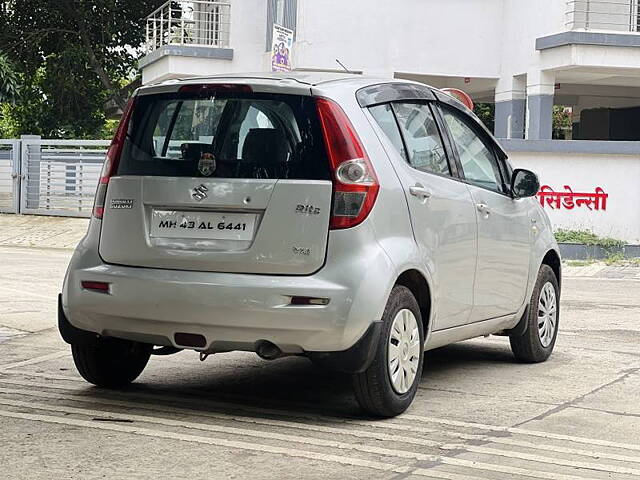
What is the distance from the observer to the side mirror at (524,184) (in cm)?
830

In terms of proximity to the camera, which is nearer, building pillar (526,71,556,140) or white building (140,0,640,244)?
white building (140,0,640,244)

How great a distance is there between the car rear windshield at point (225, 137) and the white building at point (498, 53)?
14804 mm

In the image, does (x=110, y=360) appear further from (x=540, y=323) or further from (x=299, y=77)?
(x=540, y=323)

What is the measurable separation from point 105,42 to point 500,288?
1374 inches

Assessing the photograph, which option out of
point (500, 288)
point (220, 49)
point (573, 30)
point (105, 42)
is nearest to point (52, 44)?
point (105, 42)

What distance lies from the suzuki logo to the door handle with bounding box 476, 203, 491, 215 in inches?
76.7

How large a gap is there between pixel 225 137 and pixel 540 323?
10.5 ft

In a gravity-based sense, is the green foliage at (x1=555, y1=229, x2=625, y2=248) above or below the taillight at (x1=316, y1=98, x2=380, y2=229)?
below

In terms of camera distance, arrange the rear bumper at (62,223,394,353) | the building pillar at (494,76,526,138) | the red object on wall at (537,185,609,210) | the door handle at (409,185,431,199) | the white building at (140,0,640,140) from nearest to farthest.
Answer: the rear bumper at (62,223,394,353), the door handle at (409,185,431,199), the red object on wall at (537,185,609,210), the white building at (140,0,640,140), the building pillar at (494,76,526,138)

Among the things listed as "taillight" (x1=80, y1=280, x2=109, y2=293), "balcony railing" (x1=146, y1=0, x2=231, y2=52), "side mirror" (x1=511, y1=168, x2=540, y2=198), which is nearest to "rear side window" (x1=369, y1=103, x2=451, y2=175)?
"side mirror" (x1=511, y1=168, x2=540, y2=198)

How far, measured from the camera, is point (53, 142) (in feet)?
83.9

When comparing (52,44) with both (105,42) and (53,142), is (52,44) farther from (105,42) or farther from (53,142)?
(53,142)

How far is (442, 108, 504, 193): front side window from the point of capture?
25.6 feet

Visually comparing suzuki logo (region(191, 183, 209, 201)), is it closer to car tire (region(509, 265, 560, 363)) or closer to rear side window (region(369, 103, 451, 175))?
rear side window (region(369, 103, 451, 175))
